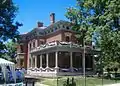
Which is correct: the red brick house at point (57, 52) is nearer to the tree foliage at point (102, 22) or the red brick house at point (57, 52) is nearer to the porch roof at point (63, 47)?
the porch roof at point (63, 47)

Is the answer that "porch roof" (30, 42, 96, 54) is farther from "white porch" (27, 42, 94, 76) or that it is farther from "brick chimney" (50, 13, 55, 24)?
"brick chimney" (50, 13, 55, 24)

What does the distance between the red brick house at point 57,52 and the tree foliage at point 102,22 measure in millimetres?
3080

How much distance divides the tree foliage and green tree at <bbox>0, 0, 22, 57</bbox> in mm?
9006

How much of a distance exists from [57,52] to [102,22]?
27.4ft

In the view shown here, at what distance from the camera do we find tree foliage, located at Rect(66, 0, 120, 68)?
38625mm

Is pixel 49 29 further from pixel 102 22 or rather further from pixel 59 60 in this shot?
pixel 102 22

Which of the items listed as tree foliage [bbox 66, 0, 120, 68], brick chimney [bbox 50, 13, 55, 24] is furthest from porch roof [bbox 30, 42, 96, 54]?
brick chimney [bbox 50, 13, 55, 24]

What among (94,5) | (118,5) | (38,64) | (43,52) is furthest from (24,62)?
(118,5)

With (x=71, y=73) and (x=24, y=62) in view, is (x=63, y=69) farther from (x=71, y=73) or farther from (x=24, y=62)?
(x=24, y=62)

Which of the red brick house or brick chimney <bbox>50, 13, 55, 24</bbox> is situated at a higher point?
brick chimney <bbox>50, 13, 55, 24</bbox>

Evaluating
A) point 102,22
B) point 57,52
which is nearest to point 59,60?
point 57,52

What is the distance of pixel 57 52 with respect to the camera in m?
44.3

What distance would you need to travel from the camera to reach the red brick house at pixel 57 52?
45.2 metres

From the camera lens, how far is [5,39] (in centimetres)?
4681
